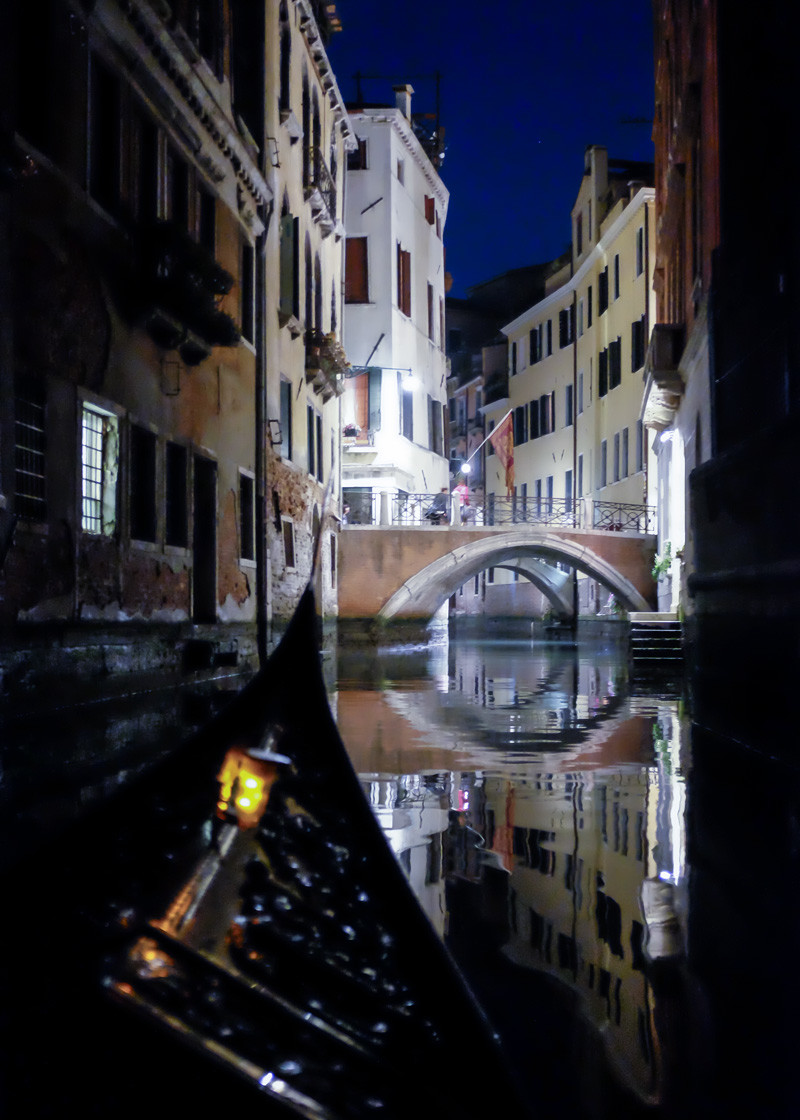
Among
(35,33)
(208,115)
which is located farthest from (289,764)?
(208,115)

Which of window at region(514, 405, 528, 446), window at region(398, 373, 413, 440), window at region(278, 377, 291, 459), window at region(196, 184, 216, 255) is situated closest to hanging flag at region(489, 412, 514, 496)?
window at region(398, 373, 413, 440)

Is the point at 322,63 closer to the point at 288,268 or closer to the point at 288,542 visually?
the point at 288,268

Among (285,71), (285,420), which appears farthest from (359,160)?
(285,420)

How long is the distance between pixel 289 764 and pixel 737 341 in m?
5.97

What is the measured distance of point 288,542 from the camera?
14641 millimetres

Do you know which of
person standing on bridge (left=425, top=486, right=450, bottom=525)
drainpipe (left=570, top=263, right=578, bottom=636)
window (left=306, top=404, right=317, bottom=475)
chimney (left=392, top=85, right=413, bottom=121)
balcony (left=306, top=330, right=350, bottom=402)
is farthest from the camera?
drainpipe (left=570, top=263, right=578, bottom=636)

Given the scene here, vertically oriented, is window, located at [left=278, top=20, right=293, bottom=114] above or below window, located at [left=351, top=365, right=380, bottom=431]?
above

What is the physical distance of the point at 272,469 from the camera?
13430mm

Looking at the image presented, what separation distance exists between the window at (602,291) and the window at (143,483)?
17.2 meters

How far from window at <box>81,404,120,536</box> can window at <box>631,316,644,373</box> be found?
15.3 metres

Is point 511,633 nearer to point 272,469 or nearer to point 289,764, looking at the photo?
point 272,469

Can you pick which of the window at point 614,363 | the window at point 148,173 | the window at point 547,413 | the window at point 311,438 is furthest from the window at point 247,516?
the window at point 547,413

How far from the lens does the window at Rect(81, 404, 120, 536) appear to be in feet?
26.3

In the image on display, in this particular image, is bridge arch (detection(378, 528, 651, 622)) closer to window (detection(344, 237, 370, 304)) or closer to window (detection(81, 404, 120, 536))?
window (detection(344, 237, 370, 304))
